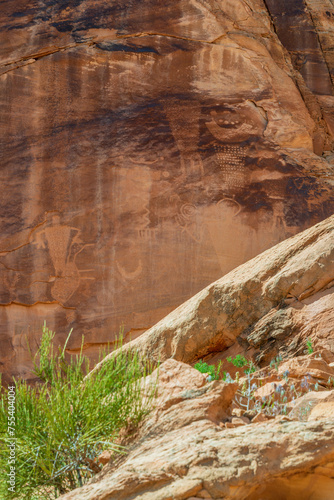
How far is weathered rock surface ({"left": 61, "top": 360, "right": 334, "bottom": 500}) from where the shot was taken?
1821mm

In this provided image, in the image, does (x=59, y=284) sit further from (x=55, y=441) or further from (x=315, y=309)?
(x=55, y=441)

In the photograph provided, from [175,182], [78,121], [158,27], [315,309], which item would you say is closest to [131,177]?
[175,182]

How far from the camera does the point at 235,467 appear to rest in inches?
72.3

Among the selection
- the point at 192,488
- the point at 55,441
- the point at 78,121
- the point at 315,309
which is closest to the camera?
the point at 192,488

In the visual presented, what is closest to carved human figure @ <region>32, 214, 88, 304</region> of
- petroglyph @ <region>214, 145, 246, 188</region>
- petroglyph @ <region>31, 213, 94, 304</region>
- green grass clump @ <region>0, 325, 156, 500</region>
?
petroglyph @ <region>31, 213, 94, 304</region>

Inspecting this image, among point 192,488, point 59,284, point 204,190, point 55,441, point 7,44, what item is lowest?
point 59,284

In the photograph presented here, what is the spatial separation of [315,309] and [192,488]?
1802 mm

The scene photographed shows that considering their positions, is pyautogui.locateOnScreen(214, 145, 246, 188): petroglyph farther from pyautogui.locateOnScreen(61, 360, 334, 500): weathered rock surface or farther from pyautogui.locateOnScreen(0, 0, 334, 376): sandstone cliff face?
pyautogui.locateOnScreen(61, 360, 334, 500): weathered rock surface

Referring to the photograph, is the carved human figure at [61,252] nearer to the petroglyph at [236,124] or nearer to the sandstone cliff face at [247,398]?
the petroglyph at [236,124]

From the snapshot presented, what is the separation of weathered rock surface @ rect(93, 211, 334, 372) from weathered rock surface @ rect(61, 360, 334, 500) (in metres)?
1.43

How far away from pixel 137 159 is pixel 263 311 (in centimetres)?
404

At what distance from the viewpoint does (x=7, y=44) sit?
312 inches

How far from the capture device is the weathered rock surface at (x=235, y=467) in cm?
182

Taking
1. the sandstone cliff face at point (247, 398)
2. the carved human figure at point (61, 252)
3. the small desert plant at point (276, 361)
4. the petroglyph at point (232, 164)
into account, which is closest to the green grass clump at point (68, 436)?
the sandstone cliff face at point (247, 398)
